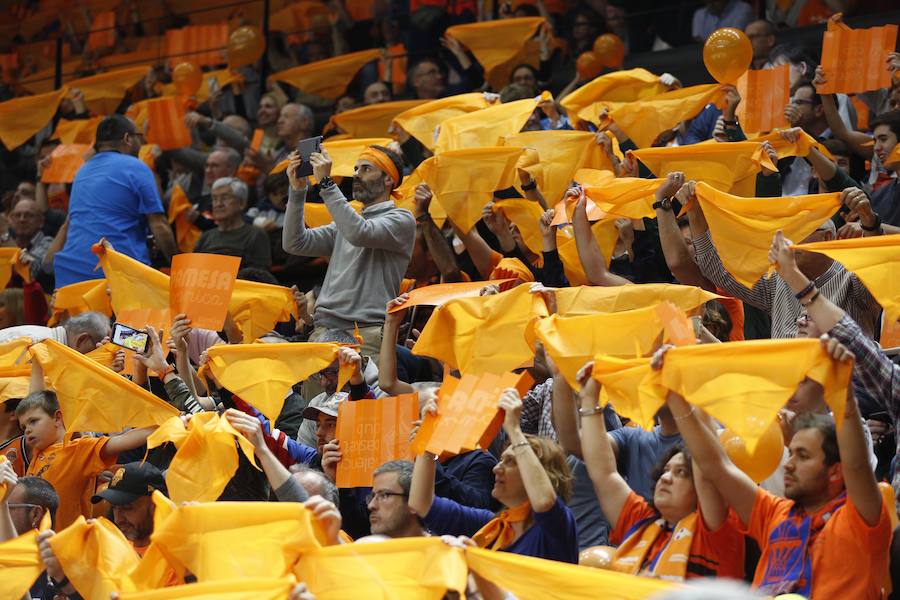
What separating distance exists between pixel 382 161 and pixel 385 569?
116 inches

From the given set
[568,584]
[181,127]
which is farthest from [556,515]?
[181,127]

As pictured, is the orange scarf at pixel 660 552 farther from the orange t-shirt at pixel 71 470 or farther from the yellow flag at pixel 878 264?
the orange t-shirt at pixel 71 470

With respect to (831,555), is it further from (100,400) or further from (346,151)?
(346,151)

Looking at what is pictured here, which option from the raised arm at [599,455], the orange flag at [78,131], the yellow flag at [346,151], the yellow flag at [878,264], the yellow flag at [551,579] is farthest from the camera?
the orange flag at [78,131]

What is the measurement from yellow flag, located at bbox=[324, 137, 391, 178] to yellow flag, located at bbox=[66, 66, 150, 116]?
3484mm

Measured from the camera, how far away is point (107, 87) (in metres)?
11.1

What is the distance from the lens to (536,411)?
567 cm

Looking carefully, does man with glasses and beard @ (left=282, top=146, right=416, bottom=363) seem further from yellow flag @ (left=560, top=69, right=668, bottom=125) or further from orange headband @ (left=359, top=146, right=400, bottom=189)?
yellow flag @ (left=560, top=69, right=668, bottom=125)

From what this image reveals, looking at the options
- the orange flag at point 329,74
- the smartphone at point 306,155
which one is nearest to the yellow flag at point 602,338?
the smartphone at point 306,155

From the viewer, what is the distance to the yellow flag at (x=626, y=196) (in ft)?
20.7

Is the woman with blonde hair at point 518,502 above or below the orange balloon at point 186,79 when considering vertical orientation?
above

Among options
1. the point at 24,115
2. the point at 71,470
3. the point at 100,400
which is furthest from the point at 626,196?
the point at 24,115

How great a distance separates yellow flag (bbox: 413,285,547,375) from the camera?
5531mm

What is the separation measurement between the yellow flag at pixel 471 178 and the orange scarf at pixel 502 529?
2.59m
